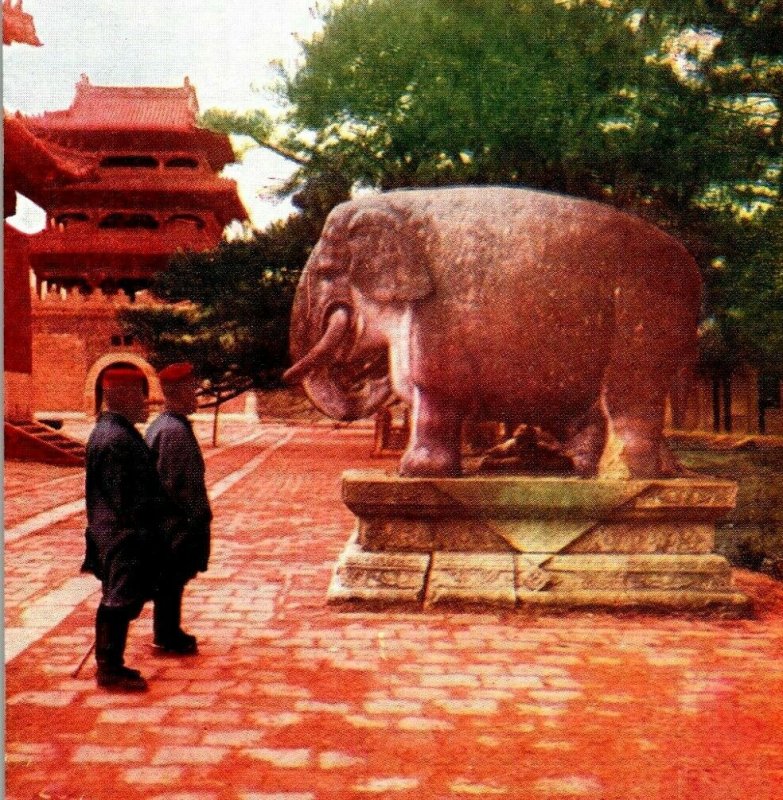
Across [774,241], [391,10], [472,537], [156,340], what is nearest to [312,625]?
[472,537]

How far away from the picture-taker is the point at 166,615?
4418 millimetres

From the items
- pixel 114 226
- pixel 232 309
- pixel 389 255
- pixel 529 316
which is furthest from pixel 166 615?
pixel 114 226

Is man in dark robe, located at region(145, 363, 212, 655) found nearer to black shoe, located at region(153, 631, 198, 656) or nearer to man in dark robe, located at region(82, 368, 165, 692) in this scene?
black shoe, located at region(153, 631, 198, 656)

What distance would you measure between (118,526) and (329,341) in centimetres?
212

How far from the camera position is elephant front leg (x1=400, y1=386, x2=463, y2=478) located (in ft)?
17.9

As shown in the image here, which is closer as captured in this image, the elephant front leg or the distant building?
the elephant front leg

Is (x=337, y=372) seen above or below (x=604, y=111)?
below

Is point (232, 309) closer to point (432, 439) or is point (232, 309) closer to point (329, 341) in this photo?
point (329, 341)

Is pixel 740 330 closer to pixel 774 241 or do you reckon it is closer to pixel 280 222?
pixel 774 241

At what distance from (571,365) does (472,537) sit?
1139mm

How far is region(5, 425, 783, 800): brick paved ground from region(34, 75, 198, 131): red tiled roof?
12.8 m

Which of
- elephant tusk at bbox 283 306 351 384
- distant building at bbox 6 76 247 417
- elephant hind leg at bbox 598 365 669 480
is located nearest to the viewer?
elephant hind leg at bbox 598 365 669 480

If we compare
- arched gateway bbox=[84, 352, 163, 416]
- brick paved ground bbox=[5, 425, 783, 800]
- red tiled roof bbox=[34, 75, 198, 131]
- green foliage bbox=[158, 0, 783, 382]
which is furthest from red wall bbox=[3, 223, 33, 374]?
arched gateway bbox=[84, 352, 163, 416]

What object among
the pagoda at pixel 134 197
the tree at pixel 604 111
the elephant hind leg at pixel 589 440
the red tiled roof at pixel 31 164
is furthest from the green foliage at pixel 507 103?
the elephant hind leg at pixel 589 440
